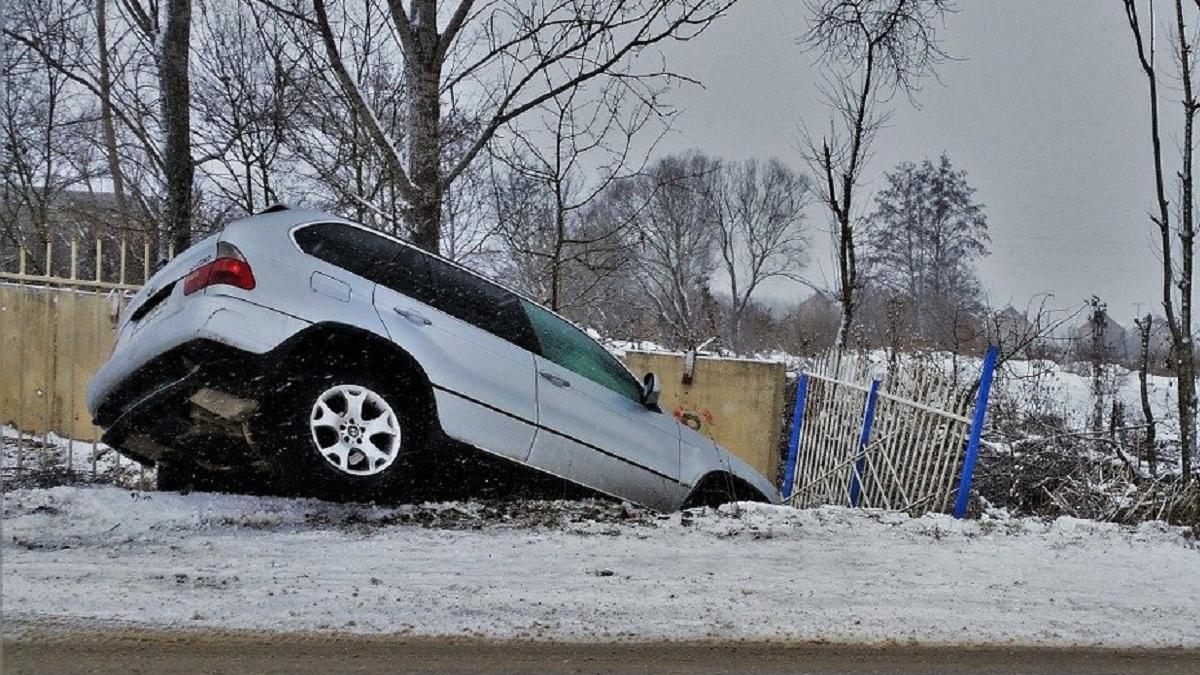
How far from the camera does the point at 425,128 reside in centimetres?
898

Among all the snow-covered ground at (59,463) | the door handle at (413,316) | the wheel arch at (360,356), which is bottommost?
the snow-covered ground at (59,463)

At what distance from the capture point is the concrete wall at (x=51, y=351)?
8336 mm

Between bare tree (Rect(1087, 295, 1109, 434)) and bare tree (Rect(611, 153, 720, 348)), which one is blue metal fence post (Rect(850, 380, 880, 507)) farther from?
bare tree (Rect(611, 153, 720, 348))

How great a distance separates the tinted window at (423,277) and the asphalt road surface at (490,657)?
8.38 ft

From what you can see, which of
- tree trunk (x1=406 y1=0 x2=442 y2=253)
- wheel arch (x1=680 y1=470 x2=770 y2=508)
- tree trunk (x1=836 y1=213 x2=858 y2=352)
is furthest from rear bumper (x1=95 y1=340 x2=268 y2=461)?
tree trunk (x1=836 y1=213 x2=858 y2=352)

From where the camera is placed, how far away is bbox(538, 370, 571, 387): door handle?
5750 millimetres

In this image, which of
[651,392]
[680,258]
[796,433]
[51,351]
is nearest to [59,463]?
[51,351]

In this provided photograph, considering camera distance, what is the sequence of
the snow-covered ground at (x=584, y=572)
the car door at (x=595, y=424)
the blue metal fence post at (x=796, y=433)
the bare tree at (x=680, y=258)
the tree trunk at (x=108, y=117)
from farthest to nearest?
the bare tree at (x=680, y=258)
the tree trunk at (x=108, y=117)
the blue metal fence post at (x=796, y=433)
the car door at (x=595, y=424)
the snow-covered ground at (x=584, y=572)

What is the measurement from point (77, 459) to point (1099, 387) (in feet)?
41.4

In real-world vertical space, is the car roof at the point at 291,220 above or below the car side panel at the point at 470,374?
above

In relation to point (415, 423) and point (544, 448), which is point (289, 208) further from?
point (544, 448)

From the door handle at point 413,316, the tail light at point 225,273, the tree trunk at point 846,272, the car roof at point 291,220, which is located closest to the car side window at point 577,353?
the car roof at point 291,220

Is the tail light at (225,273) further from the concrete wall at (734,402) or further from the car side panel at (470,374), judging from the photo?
the concrete wall at (734,402)

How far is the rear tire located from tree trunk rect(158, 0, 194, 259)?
7575 mm
